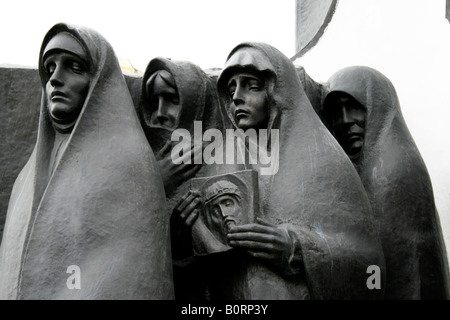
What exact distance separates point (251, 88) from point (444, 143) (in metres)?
2.29

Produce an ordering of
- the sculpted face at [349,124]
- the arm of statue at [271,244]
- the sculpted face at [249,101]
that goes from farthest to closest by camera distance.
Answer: the sculpted face at [349,124], the sculpted face at [249,101], the arm of statue at [271,244]

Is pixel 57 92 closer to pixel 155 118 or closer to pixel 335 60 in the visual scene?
pixel 155 118

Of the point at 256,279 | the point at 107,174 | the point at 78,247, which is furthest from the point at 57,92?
the point at 256,279

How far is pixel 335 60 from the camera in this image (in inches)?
319

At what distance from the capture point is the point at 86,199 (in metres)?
4.77

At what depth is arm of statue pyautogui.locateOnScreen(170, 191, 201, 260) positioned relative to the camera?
5.20 metres

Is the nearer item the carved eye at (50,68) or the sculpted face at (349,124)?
the carved eye at (50,68)

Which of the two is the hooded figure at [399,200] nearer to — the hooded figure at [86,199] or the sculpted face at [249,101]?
the sculpted face at [249,101]

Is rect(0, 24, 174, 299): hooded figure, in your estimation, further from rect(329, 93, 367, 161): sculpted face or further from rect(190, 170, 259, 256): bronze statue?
rect(329, 93, 367, 161): sculpted face

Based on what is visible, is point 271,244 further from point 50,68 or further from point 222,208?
point 50,68

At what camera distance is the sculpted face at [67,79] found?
16.9 feet

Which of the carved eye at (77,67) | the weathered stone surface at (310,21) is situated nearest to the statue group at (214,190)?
the carved eye at (77,67)

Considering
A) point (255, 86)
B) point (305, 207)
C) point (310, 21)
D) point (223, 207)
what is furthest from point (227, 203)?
point (310, 21)

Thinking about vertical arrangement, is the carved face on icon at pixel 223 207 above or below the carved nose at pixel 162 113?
below
